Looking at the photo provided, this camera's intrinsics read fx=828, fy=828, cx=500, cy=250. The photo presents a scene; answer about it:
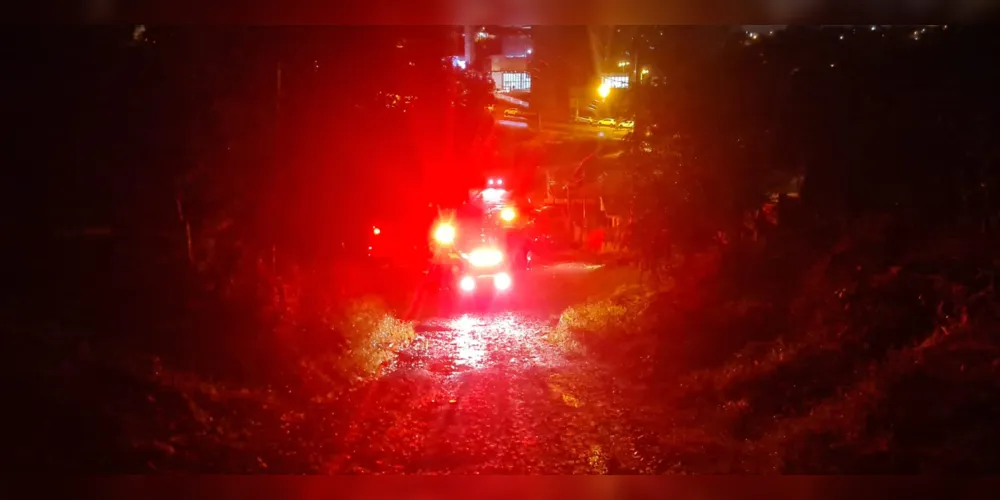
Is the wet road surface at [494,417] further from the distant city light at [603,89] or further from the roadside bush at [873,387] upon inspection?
the distant city light at [603,89]

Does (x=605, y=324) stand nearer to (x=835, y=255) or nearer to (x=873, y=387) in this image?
(x=835, y=255)

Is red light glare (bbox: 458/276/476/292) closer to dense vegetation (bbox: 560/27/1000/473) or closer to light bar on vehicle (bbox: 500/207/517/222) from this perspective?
dense vegetation (bbox: 560/27/1000/473)

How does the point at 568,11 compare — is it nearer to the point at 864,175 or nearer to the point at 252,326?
the point at 864,175

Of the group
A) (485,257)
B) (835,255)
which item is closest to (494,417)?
(835,255)

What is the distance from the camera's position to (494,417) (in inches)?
294

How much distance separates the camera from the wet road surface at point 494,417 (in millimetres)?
6289

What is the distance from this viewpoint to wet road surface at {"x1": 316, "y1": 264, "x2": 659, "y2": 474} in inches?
248

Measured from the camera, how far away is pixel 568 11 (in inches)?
182

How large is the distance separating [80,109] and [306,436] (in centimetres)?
340

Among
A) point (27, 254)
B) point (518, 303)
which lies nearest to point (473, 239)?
point (518, 303)

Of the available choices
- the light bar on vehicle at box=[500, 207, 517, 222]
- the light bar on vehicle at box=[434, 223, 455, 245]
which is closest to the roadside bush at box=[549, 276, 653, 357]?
the light bar on vehicle at box=[434, 223, 455, 245]

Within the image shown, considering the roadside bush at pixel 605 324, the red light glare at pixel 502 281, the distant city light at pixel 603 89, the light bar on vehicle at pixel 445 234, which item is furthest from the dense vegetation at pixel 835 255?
the light bar on vehicle at pixel 445 234

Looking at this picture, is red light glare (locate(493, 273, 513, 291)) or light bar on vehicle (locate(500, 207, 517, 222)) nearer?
red light glare (locate(493, 273, 513, 291))

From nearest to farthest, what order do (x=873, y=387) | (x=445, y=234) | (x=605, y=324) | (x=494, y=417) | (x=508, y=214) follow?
(x=873, y=387)
(x=494, y=417)
(x=605, y=324)
(x=445, y=234)
(x=508, y=214)
